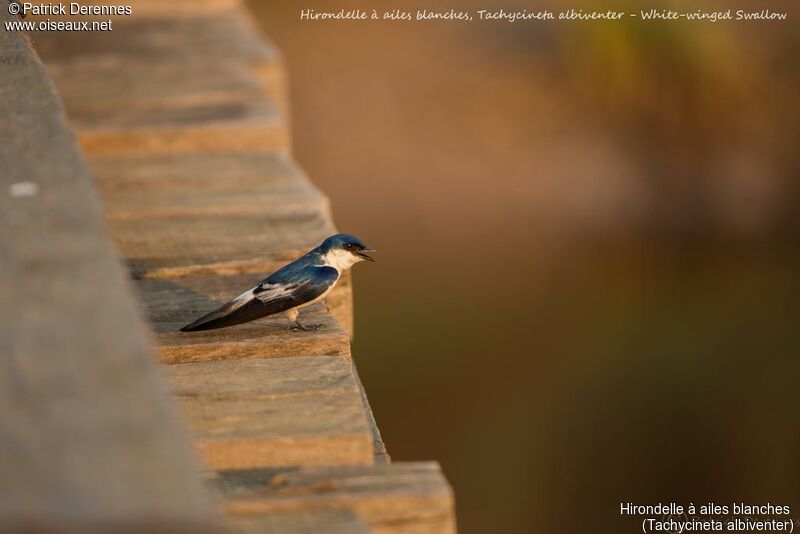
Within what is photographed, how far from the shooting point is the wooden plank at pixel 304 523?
194cm

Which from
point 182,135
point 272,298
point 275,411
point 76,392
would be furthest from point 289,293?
point 182,135

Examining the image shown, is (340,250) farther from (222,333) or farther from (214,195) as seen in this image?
(214,195)

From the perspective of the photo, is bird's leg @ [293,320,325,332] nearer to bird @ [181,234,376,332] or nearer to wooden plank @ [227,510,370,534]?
bird @ [181,234,376,332]

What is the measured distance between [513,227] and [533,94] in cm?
162

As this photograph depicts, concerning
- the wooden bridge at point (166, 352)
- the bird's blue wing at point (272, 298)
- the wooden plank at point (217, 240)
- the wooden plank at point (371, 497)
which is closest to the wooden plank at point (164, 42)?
the wooden bridge at point (166, 352)

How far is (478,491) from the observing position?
755 cm

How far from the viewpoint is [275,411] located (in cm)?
246

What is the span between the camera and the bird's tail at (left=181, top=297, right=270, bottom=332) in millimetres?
2830

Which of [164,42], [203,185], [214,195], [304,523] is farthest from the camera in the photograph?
[164,42]

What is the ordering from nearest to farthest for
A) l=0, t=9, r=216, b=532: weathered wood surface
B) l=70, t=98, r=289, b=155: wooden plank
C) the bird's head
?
l=0, t=9, r=216, b=532: weathered wood surface → the bird's head → l=70, t=98, r=289, b=155: wooden plank

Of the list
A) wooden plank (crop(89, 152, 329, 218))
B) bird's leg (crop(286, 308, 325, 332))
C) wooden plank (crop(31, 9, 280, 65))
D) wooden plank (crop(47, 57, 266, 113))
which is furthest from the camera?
wooden plank (crop(31, 9, 280, 65))

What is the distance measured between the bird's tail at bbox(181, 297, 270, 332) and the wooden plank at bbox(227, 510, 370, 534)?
88 cm

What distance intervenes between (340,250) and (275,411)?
70 cm

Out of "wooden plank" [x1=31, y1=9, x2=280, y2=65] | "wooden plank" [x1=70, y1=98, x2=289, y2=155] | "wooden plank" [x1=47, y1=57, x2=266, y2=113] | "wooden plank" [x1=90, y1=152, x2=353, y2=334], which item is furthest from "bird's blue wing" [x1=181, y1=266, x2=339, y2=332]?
"wooden plank" [x1=31, y1=9, x2=280, y2=65]
